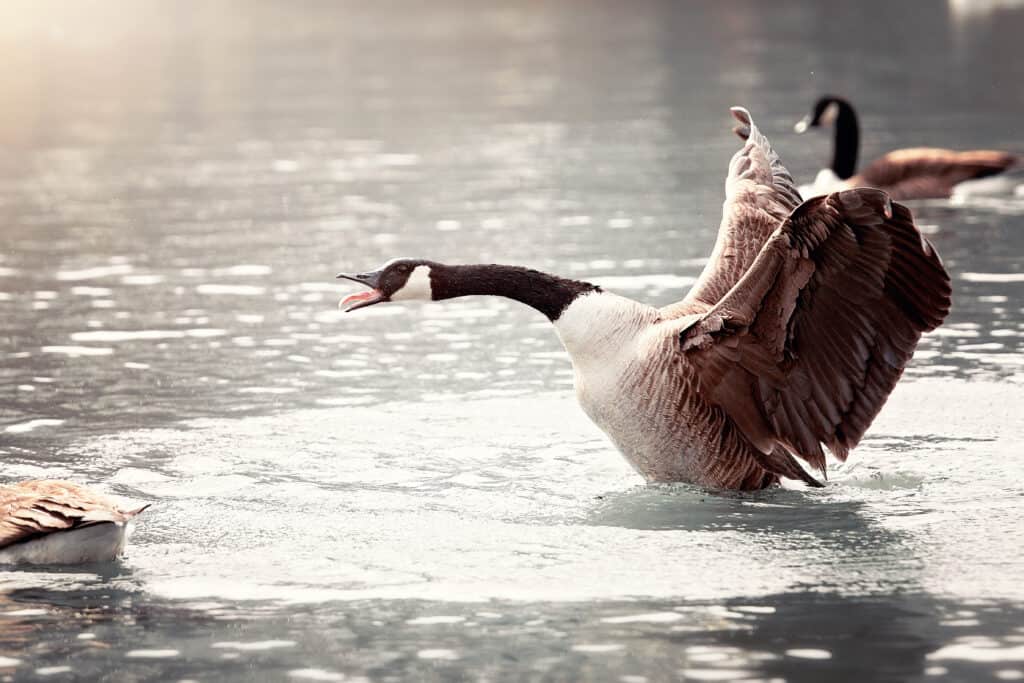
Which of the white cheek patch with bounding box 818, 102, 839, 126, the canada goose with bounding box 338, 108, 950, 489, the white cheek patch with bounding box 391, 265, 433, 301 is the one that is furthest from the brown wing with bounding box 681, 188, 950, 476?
the white cheek patch with bounding box 818, 102, 839, 126

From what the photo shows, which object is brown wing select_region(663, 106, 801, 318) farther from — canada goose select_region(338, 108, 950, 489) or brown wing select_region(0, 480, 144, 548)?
brown wing select_region(0, 480, 144, 548)

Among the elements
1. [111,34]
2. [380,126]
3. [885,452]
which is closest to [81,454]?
[885,452]

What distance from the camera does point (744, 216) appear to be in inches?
318

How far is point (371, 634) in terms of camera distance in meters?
5.55

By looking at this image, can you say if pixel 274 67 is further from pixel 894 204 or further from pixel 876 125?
pixel 894 204

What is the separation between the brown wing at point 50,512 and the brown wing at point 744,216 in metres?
2.50

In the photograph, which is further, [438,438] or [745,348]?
[438,438]

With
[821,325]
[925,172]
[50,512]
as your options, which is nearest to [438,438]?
[821,325]

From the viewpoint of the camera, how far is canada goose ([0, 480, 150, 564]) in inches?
243

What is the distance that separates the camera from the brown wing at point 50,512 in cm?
616

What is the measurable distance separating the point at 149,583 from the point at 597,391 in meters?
1.97

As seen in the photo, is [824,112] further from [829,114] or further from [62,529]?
[62,529]

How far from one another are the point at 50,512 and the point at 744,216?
3573 mm

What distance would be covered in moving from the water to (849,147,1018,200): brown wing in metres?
0.24
